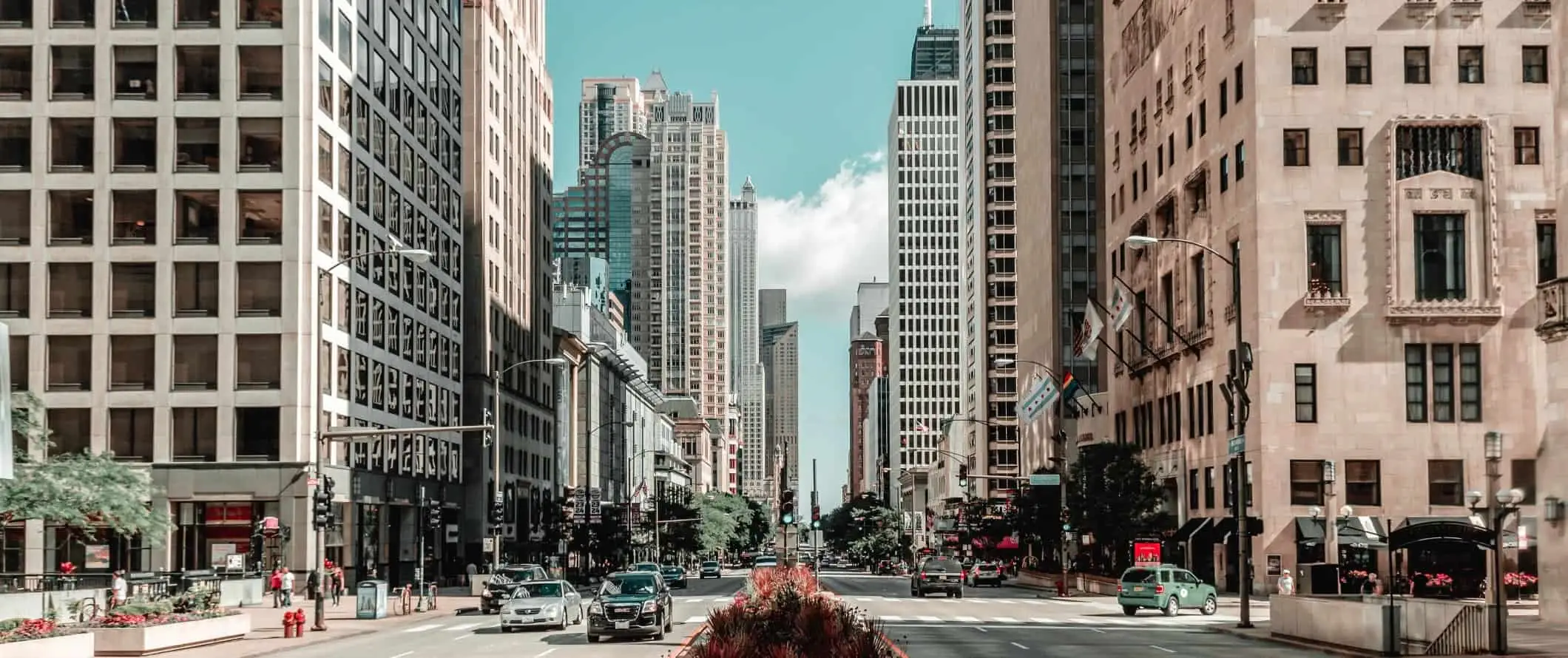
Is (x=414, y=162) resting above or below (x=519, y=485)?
above

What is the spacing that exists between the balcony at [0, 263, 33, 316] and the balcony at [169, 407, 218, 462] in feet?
24.9

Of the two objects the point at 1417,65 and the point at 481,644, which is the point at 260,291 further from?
the point at 1417,65

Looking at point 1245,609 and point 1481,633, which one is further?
point 1245,609

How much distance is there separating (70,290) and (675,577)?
3480cm

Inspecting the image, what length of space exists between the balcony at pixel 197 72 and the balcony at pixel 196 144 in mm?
1104

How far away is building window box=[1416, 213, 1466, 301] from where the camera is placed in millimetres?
68250

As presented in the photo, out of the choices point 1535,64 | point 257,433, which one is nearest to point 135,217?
point 257,433

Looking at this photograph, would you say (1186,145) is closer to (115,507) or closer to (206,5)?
(206,5)

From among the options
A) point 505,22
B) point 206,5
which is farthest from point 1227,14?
point 505,22

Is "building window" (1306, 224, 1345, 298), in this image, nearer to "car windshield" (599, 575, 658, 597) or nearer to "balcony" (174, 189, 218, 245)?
"car windshield" (599, 575, 658, 597)

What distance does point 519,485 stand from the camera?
391ft

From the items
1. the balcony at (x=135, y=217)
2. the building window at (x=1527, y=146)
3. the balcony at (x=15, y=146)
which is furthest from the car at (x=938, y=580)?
the balcony at (x=15, y=146)

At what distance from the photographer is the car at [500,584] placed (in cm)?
5859

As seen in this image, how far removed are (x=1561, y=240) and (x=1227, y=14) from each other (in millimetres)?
32614
